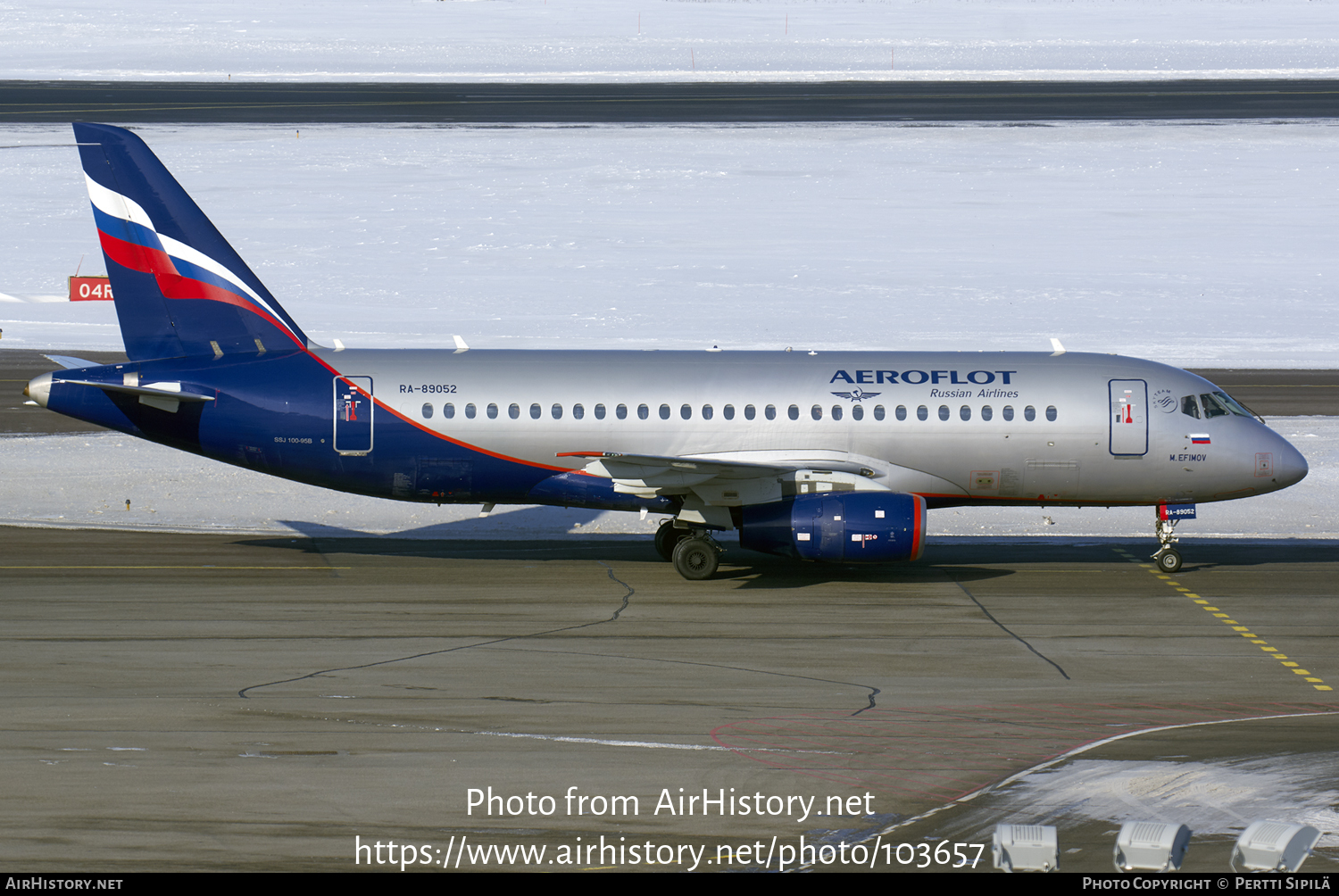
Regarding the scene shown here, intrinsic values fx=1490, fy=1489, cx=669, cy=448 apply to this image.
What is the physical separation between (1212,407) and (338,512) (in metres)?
19.7

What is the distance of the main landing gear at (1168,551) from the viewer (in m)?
30.2

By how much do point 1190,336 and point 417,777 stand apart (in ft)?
140

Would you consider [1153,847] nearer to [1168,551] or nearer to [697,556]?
[697,556]

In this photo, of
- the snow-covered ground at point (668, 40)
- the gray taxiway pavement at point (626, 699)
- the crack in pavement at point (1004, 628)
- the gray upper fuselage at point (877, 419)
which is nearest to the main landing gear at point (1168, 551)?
the gray taxiway pavement at point (626, 699)

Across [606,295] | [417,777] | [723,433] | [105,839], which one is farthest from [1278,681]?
[606,295]

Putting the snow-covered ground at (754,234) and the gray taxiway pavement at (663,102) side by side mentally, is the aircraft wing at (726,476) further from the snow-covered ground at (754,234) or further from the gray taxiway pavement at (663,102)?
the gray taxiway pavement at (663,102)

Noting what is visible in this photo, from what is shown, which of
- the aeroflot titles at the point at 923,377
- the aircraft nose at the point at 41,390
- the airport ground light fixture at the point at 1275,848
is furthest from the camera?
the aeroflot titles at the point at 923,377

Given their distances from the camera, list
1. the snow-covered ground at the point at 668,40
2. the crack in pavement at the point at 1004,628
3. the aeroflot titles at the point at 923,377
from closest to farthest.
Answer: the crack in pavement at the point at 1004,628, the aeroflot titles at the point at 923,377, the snow-covered ground at the point at 668,40

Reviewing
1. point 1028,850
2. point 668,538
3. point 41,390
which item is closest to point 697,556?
point 668,538

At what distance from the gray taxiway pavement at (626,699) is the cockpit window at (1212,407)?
3238 mm

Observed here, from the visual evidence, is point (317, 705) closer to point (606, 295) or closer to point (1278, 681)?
point (1278, 681)

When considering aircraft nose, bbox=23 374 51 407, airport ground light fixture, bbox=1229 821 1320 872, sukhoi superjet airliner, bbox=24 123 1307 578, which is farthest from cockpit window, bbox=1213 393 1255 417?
aircraft nose, bbox=23 374 51 407

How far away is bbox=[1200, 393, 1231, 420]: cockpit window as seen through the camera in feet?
98.7

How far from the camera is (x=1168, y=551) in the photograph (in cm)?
3033
